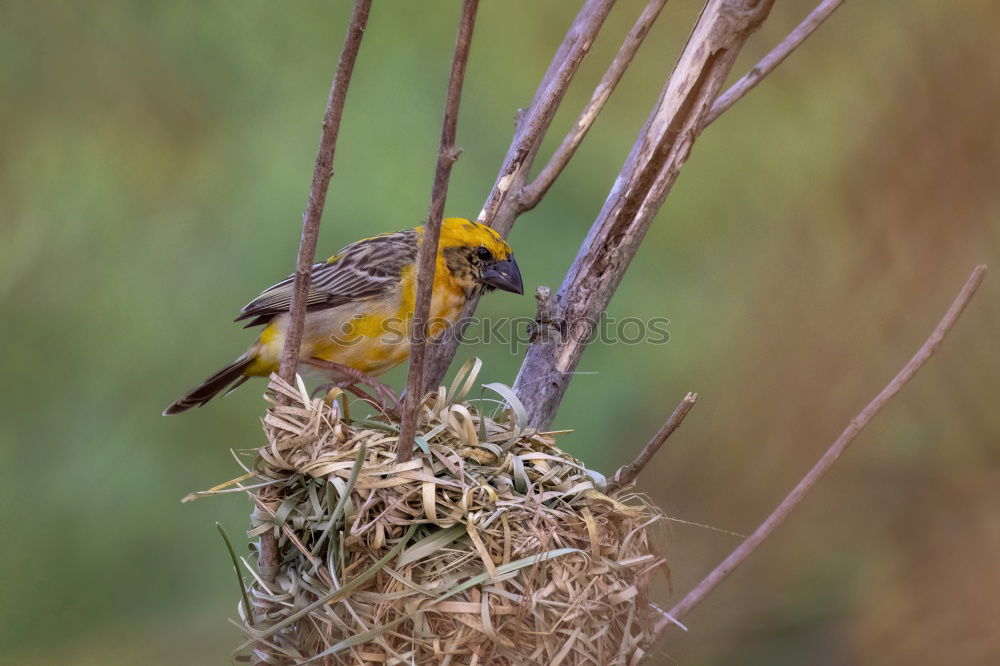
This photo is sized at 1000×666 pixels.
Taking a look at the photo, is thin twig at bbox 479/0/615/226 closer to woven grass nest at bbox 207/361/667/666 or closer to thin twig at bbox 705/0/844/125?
thin twig at bbox 705/0/844/125

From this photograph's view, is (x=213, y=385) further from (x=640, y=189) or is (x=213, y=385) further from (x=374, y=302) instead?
(x=640, y=189)

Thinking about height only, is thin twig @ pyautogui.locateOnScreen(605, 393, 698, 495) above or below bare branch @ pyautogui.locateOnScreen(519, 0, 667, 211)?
below

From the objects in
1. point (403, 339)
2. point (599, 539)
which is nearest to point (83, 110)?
point (403, 339)

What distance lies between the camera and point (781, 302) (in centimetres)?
281

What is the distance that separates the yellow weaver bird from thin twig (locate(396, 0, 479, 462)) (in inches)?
45.0

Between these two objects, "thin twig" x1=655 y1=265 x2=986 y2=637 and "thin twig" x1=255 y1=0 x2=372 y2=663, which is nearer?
"thin twig" x1=255 y1=0 x2=372 y2=663

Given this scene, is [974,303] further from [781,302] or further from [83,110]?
[83,110]

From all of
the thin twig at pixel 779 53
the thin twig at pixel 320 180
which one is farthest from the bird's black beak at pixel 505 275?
the thin twig at pixel 320 180

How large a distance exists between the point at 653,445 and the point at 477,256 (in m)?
0.99

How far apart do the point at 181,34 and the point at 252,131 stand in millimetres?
495

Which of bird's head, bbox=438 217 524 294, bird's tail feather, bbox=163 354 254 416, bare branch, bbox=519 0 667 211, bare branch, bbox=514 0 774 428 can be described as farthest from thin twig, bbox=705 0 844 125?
bird's tail feather, bbox=163 354 254 416

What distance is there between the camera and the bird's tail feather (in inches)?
103

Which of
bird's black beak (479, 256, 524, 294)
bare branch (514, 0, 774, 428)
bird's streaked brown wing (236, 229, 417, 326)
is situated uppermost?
bare branch (514, 0, 774, 428)

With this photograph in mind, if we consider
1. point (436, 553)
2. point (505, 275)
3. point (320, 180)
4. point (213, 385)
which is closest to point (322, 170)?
point (320, 180)
